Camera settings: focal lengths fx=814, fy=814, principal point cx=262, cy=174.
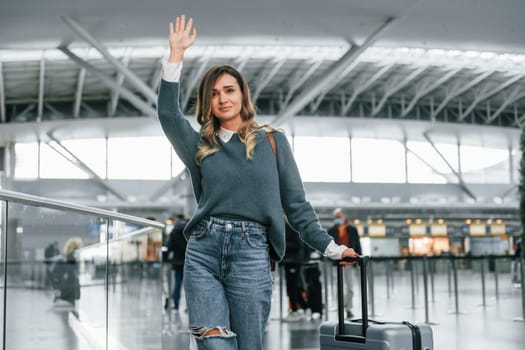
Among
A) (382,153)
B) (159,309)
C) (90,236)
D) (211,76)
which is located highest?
(382,153)

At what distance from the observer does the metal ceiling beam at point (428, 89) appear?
38.7 m

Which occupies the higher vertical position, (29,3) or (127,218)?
(29,3)

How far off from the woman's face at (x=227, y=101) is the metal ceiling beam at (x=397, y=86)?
3538 centimetres

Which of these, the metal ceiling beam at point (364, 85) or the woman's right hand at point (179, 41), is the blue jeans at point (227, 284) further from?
the metal ceiling beam at point (364, 85)

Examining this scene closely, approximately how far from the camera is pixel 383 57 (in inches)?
1351

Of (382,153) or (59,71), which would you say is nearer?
(59,71)

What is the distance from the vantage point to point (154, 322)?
7.77 meters

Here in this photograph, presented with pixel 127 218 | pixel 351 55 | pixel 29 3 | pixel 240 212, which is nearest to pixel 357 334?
pixel 240 212

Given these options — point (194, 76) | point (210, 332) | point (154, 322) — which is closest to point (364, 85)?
point (194, 76)

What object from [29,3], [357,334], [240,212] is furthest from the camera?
[29,3]

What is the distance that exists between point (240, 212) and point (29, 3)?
62.6 feet

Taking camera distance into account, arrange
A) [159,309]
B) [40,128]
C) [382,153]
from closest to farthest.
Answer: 1. [159,309]
2. [40,128]
3. [382,153]

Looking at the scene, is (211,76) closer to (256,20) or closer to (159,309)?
(159,309)

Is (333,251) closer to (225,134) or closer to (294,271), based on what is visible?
(225,134)
